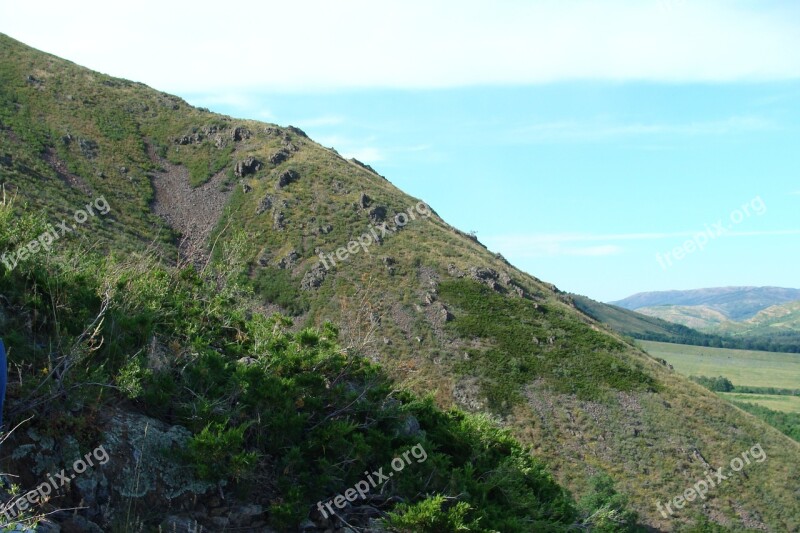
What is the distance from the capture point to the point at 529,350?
4884cm

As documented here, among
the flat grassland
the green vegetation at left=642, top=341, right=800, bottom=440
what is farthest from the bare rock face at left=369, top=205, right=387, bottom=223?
the flat grassland

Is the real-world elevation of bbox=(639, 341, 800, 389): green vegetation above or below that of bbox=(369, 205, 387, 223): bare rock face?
below

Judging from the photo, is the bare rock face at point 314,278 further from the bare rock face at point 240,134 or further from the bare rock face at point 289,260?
the bare rock face at point 240,134

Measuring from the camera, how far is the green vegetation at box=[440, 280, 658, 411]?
45562 millimetres

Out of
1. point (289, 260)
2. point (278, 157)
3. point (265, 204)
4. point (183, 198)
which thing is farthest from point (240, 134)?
point (289, 260)

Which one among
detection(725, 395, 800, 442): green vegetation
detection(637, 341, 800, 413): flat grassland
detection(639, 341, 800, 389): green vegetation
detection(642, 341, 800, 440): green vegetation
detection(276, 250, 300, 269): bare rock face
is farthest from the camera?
detection(639, 341, 800, 389): green vegetation

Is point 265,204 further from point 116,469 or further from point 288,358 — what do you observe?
point 116,469

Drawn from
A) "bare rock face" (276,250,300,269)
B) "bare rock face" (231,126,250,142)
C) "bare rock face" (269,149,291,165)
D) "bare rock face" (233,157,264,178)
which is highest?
"bare rock face" (231,126,250,142)

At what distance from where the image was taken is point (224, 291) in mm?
9172

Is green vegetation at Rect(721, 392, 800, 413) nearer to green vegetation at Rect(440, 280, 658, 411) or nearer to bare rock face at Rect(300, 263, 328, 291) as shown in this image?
green vegetation at Rect(440, 280, 658, 411)

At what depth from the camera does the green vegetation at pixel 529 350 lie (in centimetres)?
4556

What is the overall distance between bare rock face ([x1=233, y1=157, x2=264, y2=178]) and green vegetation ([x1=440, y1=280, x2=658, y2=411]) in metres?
28.5

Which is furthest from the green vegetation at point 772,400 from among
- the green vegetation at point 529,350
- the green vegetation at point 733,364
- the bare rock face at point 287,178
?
the bare rock face at point 287,178

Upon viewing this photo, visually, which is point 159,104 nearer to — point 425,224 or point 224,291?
point 425,224
